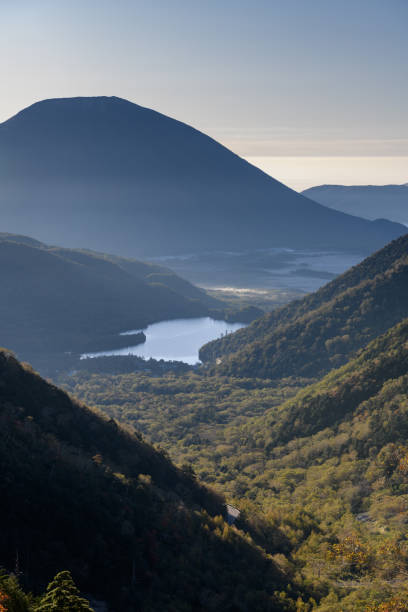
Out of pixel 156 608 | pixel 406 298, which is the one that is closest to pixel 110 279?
pixel 406 298

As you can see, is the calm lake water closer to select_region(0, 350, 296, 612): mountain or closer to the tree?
select_region(0, 350, 296, 612): mountain

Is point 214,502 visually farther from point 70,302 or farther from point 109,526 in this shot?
point 70,302

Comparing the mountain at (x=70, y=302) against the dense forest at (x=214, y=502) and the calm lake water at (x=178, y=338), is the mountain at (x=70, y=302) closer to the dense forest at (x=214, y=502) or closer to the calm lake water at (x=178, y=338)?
the calm lake water at (x=178, y=338)

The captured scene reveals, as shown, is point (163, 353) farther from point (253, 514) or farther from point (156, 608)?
point (156, 608)

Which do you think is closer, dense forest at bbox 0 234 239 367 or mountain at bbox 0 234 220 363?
dense forest at bbox 0 234 239 367

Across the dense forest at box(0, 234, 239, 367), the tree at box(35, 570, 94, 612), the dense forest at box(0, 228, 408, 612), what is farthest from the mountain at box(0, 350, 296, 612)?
the dense forest at box(0, 234, 239, 367)
